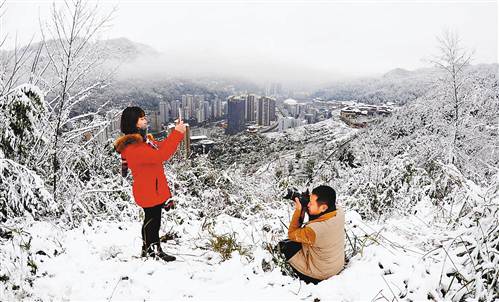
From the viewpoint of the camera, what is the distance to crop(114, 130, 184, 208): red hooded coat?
2.96 meters

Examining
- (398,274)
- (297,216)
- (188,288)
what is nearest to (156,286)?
(188,288)

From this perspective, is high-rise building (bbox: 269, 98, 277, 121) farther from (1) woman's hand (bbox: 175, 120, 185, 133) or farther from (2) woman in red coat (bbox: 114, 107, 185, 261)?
(1) woman's hand (bbox: 175, 120, 185, 133)

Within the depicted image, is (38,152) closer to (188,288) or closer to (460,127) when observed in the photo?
(188,288)

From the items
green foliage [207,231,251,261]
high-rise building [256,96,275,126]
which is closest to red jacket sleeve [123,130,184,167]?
green foliage [207,231,251,261]

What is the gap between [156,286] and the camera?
2.78 meters

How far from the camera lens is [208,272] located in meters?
3.16

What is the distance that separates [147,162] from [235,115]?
52.7 m

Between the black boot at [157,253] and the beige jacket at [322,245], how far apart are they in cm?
136

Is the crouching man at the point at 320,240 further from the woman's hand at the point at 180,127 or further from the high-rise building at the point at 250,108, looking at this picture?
the high-rise building at the point at 250,108

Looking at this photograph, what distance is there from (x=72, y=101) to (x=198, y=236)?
116 inches

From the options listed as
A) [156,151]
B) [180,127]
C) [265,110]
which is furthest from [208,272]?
[265,110]

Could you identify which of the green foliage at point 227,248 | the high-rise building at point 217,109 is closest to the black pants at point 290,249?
the green foliage at point 227,248

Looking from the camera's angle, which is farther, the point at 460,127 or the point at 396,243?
the point at 460,127

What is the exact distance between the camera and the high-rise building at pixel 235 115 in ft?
168
